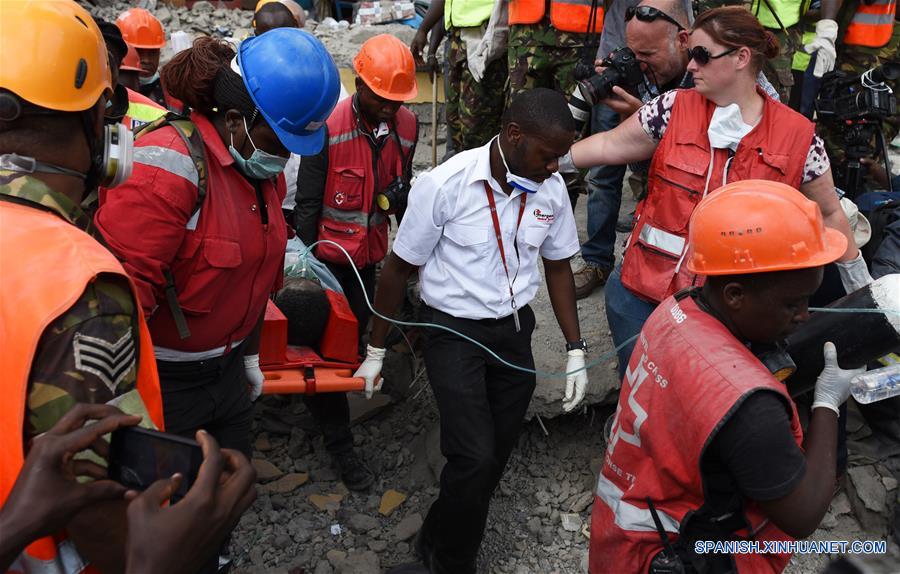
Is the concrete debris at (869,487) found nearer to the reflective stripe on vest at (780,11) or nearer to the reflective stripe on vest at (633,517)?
the reflective stripe on vest at (633,517)

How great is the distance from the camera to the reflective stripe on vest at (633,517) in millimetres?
2221

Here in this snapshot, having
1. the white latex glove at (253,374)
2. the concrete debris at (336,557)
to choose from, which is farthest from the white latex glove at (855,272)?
the concrete debris at (336,557)

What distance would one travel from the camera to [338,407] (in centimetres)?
433

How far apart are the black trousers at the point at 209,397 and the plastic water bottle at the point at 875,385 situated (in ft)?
7.45

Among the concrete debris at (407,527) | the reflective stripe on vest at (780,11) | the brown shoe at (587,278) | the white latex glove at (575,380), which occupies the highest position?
the reflective stripe on vest at (780,11)

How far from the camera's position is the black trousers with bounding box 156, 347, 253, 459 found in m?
2.87

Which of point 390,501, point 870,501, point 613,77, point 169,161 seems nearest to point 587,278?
point 613,77

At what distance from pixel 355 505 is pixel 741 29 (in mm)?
3179

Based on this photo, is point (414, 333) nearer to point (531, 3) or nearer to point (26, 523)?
point (531, 3)

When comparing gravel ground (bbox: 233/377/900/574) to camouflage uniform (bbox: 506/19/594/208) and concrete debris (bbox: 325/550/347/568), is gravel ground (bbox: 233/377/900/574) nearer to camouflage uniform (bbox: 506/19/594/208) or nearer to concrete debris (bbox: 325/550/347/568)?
concrete debris (bbox: 325/550/347/568)

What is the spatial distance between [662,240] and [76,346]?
8.56 feet

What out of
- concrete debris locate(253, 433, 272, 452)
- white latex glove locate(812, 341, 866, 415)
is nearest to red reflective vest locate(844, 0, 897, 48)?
white latex glove locate(812, 341, 866, 415)

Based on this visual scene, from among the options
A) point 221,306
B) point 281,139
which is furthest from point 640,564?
point 281,139

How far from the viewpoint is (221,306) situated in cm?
284
